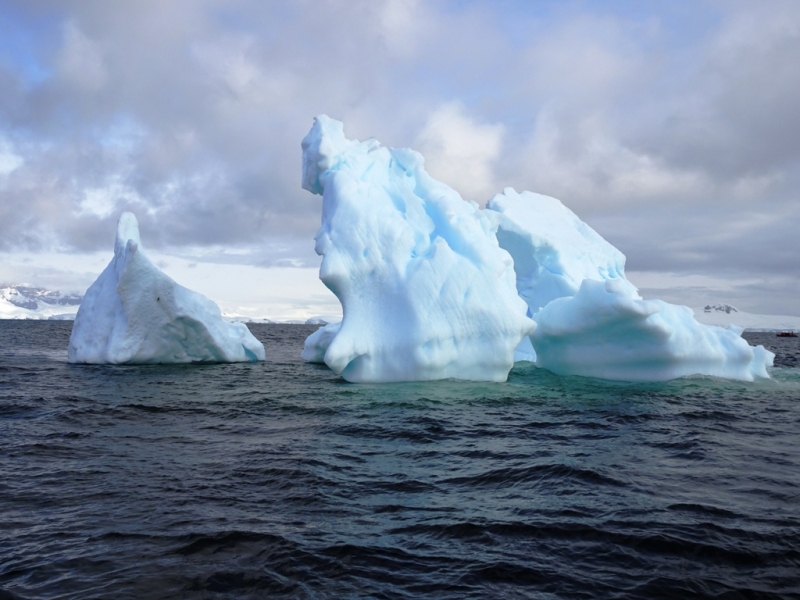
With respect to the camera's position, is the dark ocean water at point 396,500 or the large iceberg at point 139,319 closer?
the dark ocean water at point 396,500

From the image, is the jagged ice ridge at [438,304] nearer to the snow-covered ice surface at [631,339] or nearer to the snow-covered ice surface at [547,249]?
the snow-covered ice surface at [631,339]

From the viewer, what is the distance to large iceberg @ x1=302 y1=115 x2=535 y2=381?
14609 mm

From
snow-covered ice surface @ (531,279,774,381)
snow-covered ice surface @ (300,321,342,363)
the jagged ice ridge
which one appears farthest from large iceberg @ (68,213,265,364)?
snow-covered ice surface @ (531,279,774,381)

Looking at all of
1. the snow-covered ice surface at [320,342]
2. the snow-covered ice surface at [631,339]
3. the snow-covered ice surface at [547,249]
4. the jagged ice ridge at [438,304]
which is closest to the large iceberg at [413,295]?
the jagged ice ridge at [438,304]

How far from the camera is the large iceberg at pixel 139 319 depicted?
1889 centimetres

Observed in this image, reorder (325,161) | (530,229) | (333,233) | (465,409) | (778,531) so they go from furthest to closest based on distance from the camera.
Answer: (530,229), (325,161), (333,233), (465,409), (778,531)

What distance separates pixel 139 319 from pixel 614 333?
13939 mm

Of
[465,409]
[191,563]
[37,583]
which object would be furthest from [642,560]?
[465,409]

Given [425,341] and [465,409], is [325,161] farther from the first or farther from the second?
[465,409]

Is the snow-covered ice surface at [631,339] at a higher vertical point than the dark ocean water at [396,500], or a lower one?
higher

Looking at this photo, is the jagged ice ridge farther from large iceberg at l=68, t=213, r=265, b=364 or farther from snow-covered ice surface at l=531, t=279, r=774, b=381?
large iceberg at l=68, t=213, r=265, b=364

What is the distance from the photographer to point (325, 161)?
1783cm

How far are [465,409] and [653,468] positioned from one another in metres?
4.56

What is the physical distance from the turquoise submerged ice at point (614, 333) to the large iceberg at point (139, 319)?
10334 millimetres
